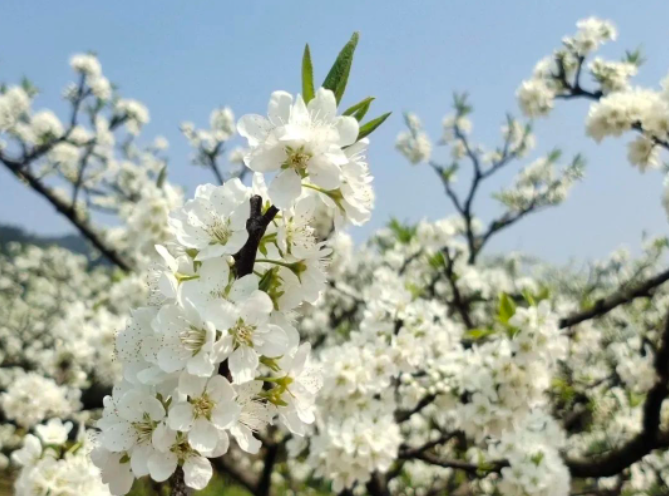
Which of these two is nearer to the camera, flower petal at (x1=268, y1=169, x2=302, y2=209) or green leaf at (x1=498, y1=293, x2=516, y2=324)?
flower petal at (x1=268, y1=169, x2=302, y2=209)

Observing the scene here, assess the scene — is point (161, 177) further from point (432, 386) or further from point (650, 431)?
point (650, 431)

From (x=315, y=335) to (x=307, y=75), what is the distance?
21.4 ft

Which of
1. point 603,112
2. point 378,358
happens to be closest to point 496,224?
point 603,112

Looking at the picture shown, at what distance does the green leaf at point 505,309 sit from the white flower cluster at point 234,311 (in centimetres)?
190

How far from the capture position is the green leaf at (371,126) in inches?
39.3

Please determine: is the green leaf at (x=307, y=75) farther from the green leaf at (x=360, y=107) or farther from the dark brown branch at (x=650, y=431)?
the dark brown branch at (x=650, y=431)

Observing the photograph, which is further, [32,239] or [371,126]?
[32,239]

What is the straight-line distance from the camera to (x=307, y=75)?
100 centimetres

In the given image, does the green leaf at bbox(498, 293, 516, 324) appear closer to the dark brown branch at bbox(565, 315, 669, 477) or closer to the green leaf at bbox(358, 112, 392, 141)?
the dark brown branch at bbox(565, 315, 669, 477)

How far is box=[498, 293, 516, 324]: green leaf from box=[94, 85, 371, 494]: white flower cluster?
1.90 m

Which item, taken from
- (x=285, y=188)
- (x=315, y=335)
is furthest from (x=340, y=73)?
(x=315, y=335)

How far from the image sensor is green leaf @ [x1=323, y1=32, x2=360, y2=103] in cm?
97

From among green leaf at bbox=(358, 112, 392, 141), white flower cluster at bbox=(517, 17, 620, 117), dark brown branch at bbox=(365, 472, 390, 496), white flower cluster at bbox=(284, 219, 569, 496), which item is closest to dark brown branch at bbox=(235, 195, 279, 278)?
green leaf at bbox=(358, 112, 392, 141)

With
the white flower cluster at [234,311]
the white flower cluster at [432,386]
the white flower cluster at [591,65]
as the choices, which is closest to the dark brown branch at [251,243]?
the white flower cluster at [234,311]
